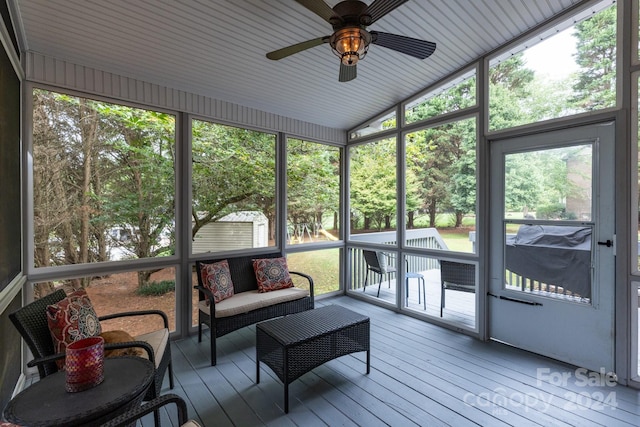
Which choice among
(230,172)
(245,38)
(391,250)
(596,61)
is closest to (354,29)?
(245,38)

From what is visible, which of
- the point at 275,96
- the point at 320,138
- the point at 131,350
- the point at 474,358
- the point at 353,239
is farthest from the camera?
the point at 353,239

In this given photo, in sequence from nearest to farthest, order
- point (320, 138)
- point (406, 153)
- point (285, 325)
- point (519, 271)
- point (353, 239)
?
point (285, 325) < point (519, 271) < point (406, 153) < point (320, 138) < point (353, 239)

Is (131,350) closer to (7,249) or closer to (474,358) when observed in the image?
(7,249)

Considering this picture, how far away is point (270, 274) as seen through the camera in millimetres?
3699

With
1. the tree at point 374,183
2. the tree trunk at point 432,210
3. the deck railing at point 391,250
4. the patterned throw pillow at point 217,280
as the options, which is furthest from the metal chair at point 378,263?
the patterned throw pillow at point 217,280

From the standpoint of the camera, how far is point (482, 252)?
3.38 meters

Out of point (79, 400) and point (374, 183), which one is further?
point (374, 183)

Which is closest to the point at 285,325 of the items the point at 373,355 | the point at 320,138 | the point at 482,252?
the point at 373,355

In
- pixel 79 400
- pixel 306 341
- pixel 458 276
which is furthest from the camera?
pixel 458 276

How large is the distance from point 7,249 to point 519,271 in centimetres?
453

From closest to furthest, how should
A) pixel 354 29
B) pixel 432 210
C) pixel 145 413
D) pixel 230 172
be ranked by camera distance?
pixel 145 413, pixel 354 29, pixel 230 172, pixel 432 210

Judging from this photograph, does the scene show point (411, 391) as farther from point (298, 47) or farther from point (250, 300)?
point (298, 47)

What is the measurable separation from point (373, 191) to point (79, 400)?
436 cm

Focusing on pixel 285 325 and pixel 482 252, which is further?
pixel 482 252
